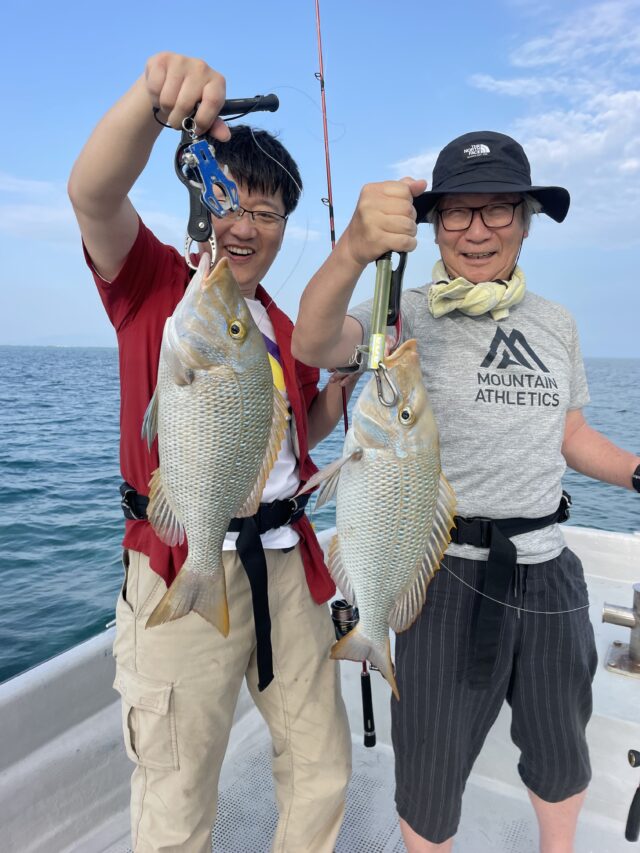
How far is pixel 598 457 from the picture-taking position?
2.50m

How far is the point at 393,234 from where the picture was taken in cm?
151

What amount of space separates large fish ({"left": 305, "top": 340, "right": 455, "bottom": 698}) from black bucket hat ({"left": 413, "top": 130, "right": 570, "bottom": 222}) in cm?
79

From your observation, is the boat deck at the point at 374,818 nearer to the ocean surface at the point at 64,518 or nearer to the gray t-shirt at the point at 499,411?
the gray t-shirt at the point at 499,411

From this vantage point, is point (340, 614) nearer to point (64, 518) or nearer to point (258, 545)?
point (258, 545)

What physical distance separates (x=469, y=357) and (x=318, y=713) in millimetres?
1495

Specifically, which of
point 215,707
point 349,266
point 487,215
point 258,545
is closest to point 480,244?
point 487,215

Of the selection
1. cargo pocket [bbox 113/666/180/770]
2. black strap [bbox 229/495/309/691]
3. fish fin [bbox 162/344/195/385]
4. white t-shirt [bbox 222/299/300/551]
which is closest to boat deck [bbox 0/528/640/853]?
cargo pocket [bbox 113/666/180/770]

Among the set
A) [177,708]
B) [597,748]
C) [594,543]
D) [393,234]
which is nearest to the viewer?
[393,234]

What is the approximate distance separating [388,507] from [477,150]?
1385 millimetres

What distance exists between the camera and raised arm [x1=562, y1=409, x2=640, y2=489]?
2455 mm

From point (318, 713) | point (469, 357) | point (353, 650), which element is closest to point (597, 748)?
point (318, 713)

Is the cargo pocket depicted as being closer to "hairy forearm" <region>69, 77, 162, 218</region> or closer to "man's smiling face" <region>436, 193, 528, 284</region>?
"hairy forearm" <region>69, 77, 162, 218</region>

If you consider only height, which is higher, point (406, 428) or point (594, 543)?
point (406, 428)

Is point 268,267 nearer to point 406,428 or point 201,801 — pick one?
point 406,428
